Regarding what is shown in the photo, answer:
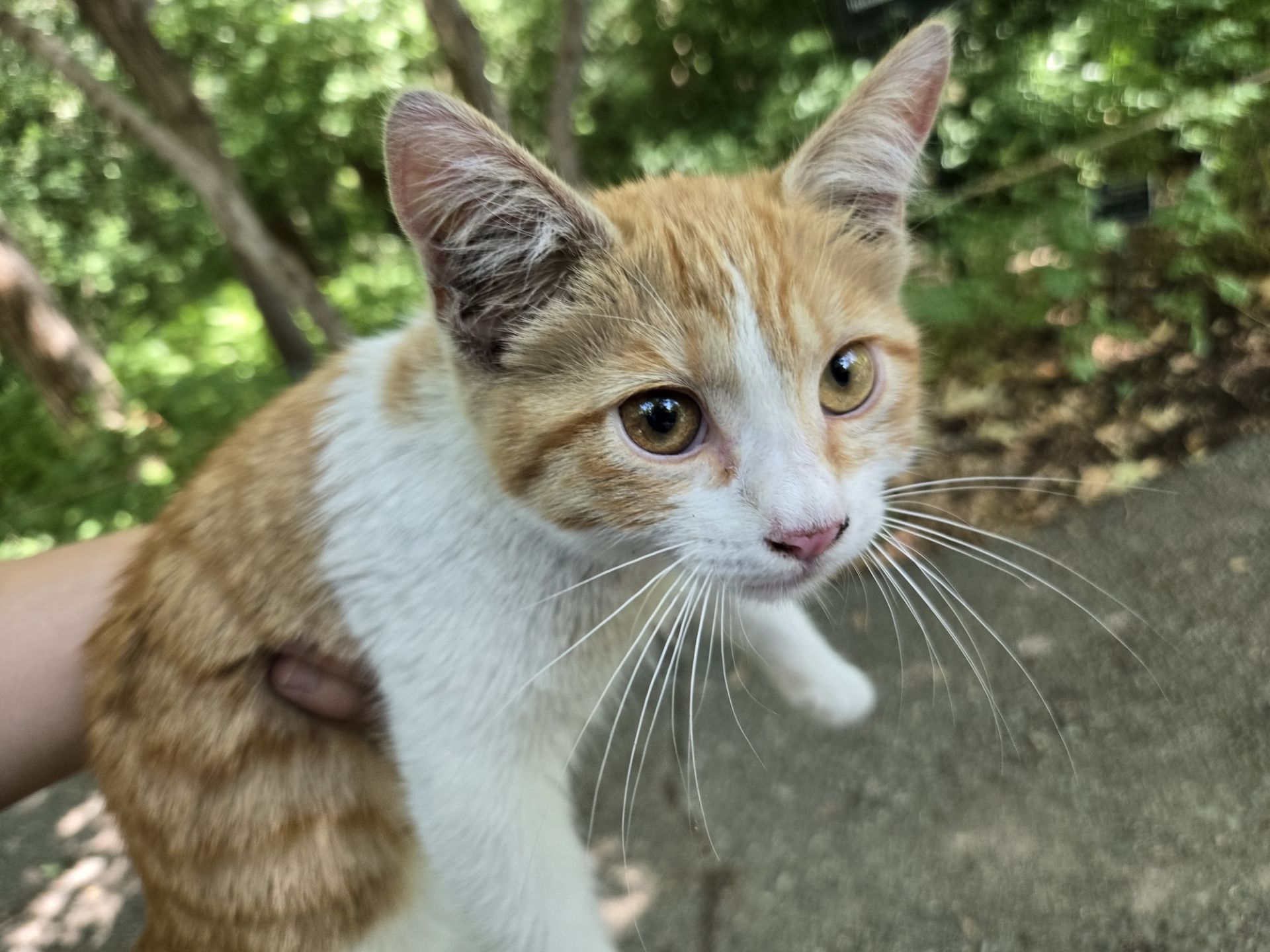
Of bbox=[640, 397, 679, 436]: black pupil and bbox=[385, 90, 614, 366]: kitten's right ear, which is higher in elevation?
bbox=[385, 90, 614, 366]: kitten's right ear

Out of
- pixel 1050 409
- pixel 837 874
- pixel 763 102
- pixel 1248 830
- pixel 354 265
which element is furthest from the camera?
pixel 354 265

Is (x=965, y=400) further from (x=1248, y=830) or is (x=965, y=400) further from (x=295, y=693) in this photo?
(x=295, y=693)

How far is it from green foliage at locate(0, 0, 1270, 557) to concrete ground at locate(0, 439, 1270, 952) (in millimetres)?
1300

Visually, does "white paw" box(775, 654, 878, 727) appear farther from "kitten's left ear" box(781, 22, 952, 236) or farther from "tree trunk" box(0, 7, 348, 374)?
"tree trunk" box(0, 7, 348, 374)

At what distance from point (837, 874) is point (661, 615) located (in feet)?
3.72

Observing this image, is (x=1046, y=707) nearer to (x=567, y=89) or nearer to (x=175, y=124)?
(x=567, y=89)

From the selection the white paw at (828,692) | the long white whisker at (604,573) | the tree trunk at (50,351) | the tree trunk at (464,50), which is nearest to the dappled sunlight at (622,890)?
the white paw at (828,692)

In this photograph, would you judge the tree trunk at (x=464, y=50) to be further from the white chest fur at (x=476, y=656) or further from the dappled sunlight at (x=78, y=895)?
the dappled sunlight at (x=78, y=895)

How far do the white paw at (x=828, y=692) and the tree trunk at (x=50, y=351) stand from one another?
5.97m

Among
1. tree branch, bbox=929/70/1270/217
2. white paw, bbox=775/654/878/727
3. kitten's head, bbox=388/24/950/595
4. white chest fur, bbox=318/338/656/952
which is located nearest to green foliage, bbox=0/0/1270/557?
tree branch, bbox=929/70/1270/217

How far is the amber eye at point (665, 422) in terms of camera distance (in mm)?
1381

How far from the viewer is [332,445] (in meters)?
1.67

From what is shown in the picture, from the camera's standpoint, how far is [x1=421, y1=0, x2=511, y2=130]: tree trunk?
374cm

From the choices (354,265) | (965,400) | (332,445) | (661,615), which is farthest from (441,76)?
(661,615)
